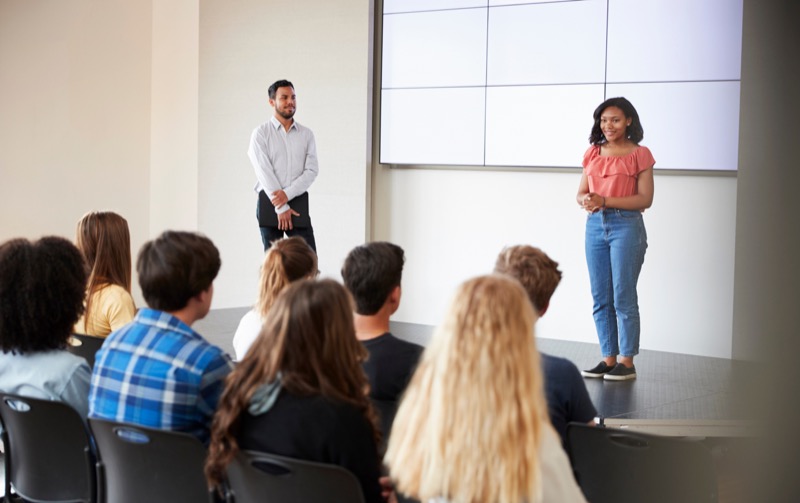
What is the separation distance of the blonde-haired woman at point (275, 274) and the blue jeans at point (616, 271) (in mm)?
1961

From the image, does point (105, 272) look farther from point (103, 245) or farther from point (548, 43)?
point (548, 43)

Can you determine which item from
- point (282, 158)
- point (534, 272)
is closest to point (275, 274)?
point (534, 272)

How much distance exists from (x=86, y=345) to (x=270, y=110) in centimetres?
472

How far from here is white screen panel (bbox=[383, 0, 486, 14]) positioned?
6.80 metres

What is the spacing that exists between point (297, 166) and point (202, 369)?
419cm

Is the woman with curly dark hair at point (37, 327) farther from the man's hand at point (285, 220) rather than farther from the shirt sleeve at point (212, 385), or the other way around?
the man's hand at point (285, 220)

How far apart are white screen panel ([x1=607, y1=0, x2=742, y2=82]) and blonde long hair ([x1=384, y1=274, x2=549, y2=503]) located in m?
4.51

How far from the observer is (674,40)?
591 centimetres

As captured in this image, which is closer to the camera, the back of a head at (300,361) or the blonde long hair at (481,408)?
the blonde long hair at (481,408)

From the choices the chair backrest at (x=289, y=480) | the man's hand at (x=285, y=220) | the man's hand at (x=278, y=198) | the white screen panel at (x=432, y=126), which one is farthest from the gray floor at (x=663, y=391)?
the chair backrest at (x=289, y=480)

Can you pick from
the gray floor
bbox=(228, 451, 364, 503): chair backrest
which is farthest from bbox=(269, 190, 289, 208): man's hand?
bbox=(228, 451, 364, 503): chair backrest

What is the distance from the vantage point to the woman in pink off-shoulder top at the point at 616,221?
4.73 meters

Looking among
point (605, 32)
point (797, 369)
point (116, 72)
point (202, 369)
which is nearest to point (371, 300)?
point (202, 369)

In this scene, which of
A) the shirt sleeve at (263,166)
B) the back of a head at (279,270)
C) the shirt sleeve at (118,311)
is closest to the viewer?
the back of a head at (279,270)
